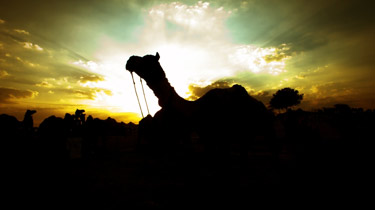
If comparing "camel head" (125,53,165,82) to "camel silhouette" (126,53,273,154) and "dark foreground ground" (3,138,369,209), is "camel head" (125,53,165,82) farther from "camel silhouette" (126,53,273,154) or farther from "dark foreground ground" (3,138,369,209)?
"dark foreground ground" (3,138,369,209)

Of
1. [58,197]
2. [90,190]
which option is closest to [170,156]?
[90,190]

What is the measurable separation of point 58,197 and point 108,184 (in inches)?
67.0

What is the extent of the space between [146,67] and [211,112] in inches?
110

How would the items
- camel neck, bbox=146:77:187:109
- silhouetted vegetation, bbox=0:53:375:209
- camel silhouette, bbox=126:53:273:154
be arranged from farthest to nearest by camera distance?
1. camel neck, bbox=146:77:187:109
2. camel silhouette, bbox=126:53:273:154
3. silhouetted vegetation, bbox=0:53:375:209

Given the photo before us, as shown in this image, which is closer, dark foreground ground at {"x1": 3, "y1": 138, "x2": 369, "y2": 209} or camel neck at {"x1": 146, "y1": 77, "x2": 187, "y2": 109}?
dark foreground ground at {"x1": 3, "y1": 138, "x2": 369, "y2": 209}

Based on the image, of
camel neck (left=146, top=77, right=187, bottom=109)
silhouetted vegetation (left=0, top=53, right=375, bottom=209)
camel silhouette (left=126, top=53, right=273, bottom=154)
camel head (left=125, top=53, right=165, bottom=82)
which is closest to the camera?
silhouetted vegetation (left=0, top=53, right=375, bottom=209)

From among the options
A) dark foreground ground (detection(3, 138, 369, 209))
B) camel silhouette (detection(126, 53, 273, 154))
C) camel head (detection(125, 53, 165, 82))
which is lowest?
dark foreground ground (detection(3, 138, 369, 209))

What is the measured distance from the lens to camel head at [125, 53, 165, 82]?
5668mm

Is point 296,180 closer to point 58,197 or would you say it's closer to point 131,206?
point 131,206

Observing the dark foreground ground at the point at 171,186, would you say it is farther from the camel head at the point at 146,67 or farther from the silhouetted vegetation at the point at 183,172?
the camel head at the point at 146,67

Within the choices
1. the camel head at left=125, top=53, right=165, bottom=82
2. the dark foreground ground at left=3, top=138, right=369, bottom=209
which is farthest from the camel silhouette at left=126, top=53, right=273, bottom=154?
the dark foreground ground at left=3, top=138, right=369, bottom=209

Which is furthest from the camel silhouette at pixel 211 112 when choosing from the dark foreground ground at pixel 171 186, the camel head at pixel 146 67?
the dark foreground ground at pixel 171 186

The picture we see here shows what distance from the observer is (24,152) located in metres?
5.92

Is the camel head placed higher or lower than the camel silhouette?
higher
